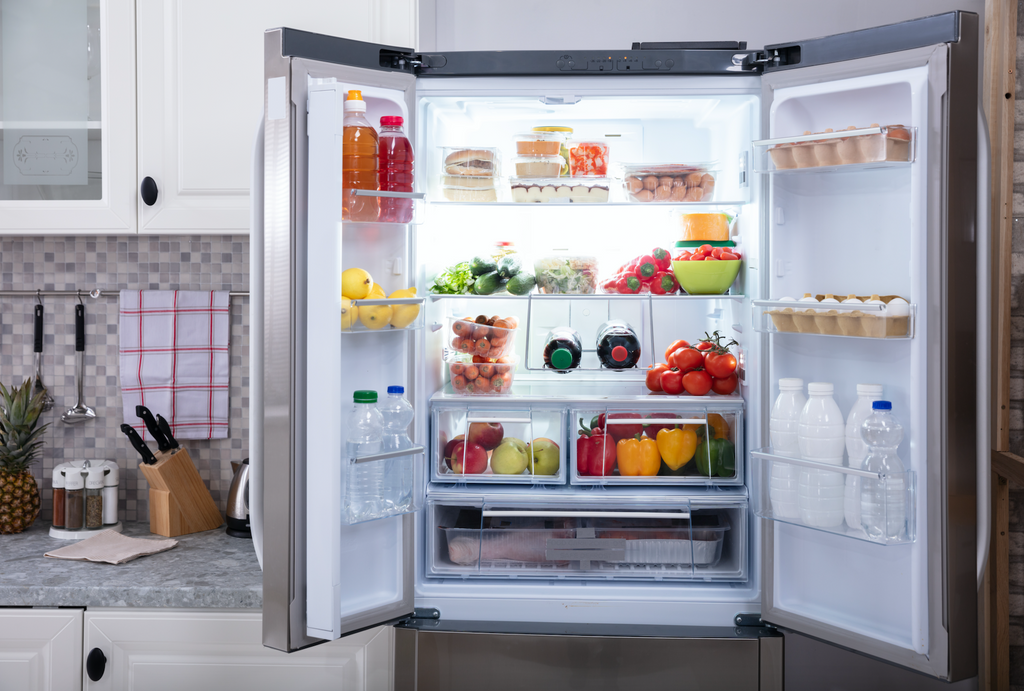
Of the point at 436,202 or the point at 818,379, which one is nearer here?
the point at 818,379

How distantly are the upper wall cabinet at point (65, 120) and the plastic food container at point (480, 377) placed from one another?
940mm

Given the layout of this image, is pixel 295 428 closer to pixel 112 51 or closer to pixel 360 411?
pixel 360 411

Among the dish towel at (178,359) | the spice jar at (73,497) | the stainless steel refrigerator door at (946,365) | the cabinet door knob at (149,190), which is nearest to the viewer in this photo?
the stainless steel refrigerator door at (946,365)

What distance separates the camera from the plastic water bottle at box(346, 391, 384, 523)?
1474mm

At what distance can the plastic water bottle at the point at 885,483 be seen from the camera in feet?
4.64

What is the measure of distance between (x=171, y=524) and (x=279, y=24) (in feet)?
4.46

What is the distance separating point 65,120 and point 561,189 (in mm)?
1327

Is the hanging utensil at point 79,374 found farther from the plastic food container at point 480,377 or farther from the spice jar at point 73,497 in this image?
the plastic food container at point 480,377

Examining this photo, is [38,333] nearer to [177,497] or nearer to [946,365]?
[177,497]

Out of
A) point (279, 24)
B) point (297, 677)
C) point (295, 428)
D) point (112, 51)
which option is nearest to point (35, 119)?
point (112, 51)

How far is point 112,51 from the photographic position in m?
1.85

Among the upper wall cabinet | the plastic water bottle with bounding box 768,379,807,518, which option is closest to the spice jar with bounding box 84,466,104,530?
the upper wall cabinet

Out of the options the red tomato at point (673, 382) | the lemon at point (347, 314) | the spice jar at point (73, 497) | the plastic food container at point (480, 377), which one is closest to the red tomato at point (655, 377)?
the red tomato at point (673, 382)

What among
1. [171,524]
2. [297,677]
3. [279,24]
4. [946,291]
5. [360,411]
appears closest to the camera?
[946,291]
